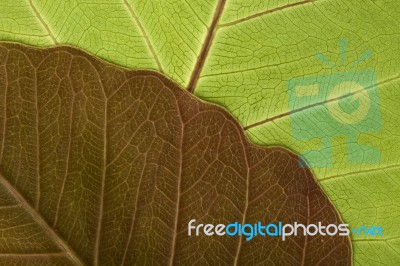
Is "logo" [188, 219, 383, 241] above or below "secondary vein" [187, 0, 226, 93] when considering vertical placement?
below

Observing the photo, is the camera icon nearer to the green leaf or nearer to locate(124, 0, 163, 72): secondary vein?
the green leaf

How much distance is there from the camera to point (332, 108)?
2.49ft

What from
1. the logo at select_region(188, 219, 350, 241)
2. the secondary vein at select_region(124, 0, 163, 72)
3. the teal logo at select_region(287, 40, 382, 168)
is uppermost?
the secondary vein at select_region(124, 0, 163, 72)

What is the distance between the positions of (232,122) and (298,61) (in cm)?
15

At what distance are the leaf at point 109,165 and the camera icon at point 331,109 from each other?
9 cm

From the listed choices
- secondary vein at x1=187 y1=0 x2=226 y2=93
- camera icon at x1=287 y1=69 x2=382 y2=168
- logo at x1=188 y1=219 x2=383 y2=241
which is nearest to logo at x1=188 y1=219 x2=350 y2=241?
logo at x1=188 y1=219 x2=383 y2=241

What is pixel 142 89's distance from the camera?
717 mm

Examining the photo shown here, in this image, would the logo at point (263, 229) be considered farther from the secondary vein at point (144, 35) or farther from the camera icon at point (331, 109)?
the secondary vein at point (144, 35)

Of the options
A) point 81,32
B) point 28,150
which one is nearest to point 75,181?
point 28,150

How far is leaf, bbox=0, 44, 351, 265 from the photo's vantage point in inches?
27.9

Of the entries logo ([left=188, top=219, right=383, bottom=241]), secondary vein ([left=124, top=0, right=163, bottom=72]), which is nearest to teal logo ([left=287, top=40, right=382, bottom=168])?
→ logo ([left=188, top=219, right=383, bottom=241])

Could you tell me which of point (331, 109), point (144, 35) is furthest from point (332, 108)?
point (144, 35)

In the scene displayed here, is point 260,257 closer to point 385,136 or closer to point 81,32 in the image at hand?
point 385,136

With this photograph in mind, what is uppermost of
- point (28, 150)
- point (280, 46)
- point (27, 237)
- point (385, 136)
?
point (280, 46)
